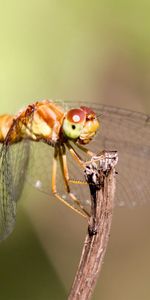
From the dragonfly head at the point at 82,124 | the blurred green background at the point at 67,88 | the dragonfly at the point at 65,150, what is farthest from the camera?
the blurred green background at the point at 67,88

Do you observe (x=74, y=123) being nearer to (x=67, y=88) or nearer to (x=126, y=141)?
(x=126, y=141)

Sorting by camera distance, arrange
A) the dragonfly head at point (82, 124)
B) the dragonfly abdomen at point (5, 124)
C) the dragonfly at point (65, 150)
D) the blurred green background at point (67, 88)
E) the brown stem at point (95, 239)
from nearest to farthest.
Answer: the brown stem at point (95, 239) → the dragonfly head at point (82, 124) → the dragonfly at point (65, 150) → the dragonfly abdomen at point (5, 124) → the blurred green background at point (67, 88)

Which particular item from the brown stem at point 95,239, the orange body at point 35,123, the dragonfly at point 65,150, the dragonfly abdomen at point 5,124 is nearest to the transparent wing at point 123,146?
the dragonfly at point 65,150

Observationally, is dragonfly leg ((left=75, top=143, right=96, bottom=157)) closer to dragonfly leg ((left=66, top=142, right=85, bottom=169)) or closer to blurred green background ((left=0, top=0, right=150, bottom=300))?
dragonfly leg ((left=66, top=142, right=85, bottom=169))

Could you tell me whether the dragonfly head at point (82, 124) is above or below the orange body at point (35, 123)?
below

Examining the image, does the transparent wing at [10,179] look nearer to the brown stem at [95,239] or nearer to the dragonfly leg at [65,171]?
the dragonfly leg at [65,171]

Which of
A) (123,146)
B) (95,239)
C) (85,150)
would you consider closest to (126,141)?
(123,146)

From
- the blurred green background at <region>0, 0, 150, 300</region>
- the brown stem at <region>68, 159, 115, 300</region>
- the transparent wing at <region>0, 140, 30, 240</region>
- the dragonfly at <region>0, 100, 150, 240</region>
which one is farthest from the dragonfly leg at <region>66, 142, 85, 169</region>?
the brown stem at <region>68, 159, 115, 300</region>

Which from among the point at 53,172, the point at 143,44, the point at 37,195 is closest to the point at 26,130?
the point at 53,172
